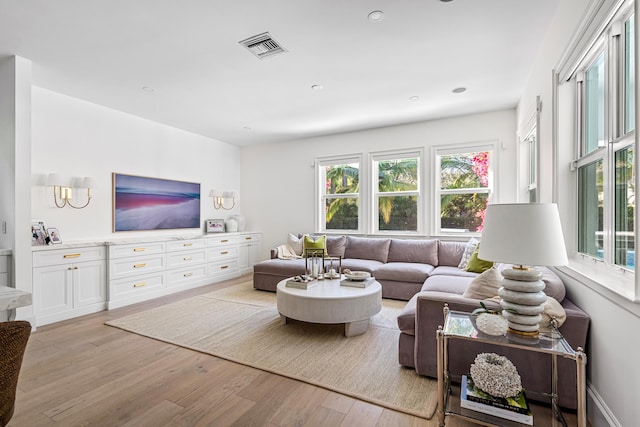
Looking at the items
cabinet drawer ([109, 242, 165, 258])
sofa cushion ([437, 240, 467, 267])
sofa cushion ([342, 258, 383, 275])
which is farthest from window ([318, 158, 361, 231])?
cabinet drawer ([109, 242, 165, 258])

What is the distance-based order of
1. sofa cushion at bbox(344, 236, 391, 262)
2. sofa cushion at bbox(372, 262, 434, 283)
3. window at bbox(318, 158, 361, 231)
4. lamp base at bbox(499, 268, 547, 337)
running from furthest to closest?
window at bbox(318, 158, 361, 231) → sofa cushion at bbox(344, 236, 391, 262) → sofa cushion at bbox(372, 262, 434, 283) → lamp base at bbox(499, 268, 547, 337)

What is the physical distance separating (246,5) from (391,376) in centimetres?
282

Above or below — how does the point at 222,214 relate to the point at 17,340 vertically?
above

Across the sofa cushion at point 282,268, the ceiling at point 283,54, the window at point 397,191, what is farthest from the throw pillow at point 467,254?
the sofa cushion at point 282,268

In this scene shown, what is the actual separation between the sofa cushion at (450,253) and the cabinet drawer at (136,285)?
4038 mm

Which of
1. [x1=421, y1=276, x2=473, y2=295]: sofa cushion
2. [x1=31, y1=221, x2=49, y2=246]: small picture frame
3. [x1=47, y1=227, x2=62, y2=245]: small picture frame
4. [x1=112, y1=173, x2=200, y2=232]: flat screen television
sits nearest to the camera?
[x1=421, y1=276, x2=473, y2=295]: sofa cushion

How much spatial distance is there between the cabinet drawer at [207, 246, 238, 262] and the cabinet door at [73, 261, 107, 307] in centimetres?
161

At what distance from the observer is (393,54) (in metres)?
2.85

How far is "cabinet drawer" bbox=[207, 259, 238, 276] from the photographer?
5176 mm

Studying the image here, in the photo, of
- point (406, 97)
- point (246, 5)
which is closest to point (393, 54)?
point (406, 97)

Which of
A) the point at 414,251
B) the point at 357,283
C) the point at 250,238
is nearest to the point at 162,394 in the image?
the point at 357,283

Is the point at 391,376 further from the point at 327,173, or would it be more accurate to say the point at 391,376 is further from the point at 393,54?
the point at 327,173

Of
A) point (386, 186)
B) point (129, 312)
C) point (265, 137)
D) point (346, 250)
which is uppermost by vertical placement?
point (265, 137)

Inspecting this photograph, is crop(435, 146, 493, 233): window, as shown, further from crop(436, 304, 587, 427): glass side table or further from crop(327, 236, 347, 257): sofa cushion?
crop(436, 304, 587, 427): glass side table
